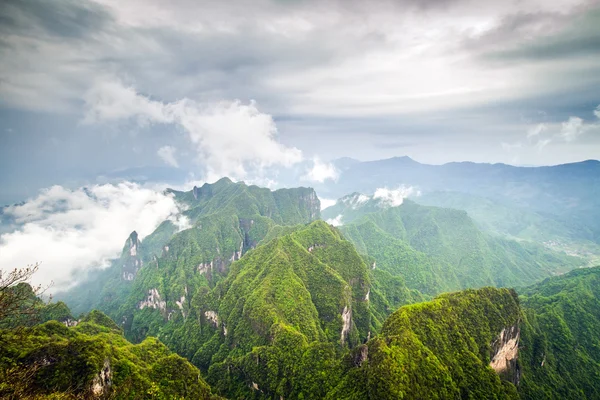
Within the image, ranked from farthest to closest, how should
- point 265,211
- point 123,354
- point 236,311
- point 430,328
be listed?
1. point 265,211
2. point 236,311
3. point 430,328
4. point 123,354

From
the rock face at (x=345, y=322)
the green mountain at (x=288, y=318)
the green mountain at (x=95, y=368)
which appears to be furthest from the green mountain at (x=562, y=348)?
the green mountain at (x=95, y=368)

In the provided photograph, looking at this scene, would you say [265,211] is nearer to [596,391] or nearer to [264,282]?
[264,282]

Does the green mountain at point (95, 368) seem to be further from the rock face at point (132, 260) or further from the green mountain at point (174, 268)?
the rock face at point (132, 260)

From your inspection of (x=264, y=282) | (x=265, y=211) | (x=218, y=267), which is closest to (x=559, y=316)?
(x=264, y=282)

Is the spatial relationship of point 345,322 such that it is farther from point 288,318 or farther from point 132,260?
point 132,260

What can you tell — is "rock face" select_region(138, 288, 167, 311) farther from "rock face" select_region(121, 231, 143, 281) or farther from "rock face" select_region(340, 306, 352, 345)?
"rock face" select_region(340, 306, 352, 345)

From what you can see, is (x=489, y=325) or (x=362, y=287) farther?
(x=362, y=287)

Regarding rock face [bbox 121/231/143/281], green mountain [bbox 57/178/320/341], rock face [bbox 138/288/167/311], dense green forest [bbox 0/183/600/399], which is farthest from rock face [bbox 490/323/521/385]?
rock face [bbox 121/231/143/281]
